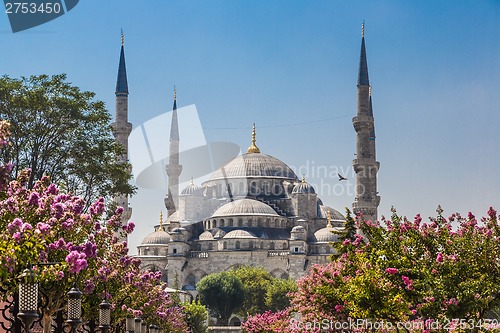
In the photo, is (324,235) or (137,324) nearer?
(137,324)

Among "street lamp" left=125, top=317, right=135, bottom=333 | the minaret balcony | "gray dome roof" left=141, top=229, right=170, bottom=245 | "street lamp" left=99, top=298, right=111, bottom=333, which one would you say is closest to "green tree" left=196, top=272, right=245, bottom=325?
"gray dome roof" left=141, top=229, right=170, bottom=245

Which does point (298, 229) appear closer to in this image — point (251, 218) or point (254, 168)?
point (251, 218)

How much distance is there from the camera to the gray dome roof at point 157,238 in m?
98.0

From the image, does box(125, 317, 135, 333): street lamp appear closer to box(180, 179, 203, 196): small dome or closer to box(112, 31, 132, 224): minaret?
box(112, 31, 132, 224): minaret

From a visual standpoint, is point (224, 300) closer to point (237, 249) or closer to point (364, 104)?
point (237, 249)

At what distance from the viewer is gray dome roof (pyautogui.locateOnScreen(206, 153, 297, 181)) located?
105250mm

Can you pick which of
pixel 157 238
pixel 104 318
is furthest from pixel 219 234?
pixel 104 318

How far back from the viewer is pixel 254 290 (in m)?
84.2

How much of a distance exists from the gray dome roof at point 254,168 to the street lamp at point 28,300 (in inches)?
3663

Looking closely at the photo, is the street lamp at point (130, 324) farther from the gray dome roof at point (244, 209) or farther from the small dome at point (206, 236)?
the gray dome roof at point (244, 209)

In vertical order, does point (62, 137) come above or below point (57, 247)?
above

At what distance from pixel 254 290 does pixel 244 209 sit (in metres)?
13.9

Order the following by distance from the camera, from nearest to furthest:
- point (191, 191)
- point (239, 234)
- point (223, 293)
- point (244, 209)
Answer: point (223, 293) < point (239, 234) < point (244, 209) < point (191, 191)

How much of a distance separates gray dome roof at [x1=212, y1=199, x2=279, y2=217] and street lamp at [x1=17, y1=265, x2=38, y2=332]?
84.2m
